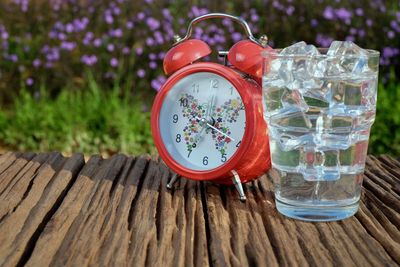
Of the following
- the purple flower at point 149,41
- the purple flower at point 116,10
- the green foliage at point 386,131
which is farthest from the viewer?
the purple flower at point 116,10

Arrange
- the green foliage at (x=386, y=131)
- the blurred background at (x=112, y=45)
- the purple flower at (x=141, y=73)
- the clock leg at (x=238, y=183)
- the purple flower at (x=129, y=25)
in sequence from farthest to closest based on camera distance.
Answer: the purple flower at (x=129, y=25) < the purple flower at (x=141, y=73) < the blurred background at (x=112, y=45) < the green foliage at (x=386, y=131) < the clock leg at (x=238, y=183)

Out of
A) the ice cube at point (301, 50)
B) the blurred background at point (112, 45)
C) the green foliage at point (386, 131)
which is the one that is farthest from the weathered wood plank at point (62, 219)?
the green foliage at point (386, 131)

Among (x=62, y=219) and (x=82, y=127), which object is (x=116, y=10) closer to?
(x=82, y=127)

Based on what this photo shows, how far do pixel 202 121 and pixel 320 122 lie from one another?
413 mm

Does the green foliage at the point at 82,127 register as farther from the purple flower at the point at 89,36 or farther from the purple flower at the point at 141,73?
the purple flower at the point at 89,36

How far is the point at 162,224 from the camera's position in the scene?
1780 mm

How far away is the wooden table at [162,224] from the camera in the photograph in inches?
61.8

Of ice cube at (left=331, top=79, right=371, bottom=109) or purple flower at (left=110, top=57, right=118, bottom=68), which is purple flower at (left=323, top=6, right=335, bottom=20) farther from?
ice cube at (left=331, top=79, right=371, bottom=109)


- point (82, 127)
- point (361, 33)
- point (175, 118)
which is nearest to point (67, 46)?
point (82, 127)

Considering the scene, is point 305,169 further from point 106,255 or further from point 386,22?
point 386,22

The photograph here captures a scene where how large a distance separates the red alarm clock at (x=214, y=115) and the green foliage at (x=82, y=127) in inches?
74.1

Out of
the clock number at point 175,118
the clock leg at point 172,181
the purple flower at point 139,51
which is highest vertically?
the clock number at point 175,118

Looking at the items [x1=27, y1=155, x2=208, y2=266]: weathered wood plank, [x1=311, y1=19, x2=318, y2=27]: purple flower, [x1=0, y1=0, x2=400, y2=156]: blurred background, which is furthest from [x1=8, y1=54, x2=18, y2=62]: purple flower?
[x1=27, y1=155, x2=208, y2=266]: weathered wood plank

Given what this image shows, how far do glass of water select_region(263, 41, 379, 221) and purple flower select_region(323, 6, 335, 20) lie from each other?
2.87 m
